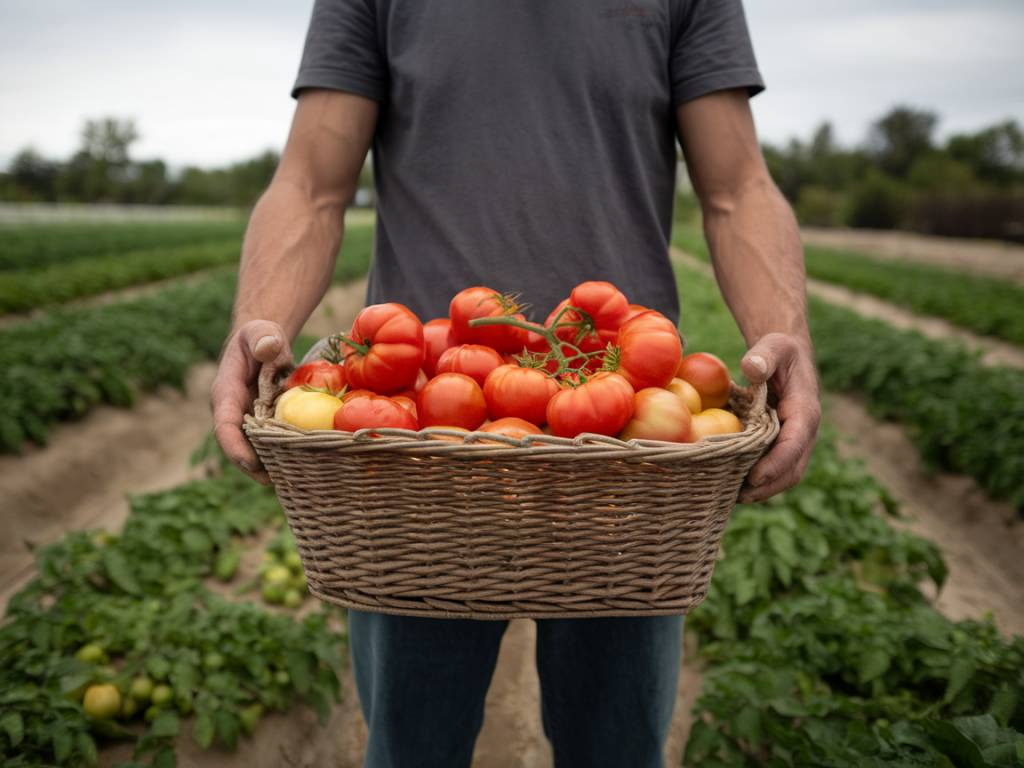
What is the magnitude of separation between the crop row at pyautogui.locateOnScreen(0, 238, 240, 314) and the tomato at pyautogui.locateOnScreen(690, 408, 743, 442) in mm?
10290

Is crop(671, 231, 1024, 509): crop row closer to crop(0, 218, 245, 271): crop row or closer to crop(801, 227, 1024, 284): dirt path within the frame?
crop(801, 227, 1024, 284): dirt path

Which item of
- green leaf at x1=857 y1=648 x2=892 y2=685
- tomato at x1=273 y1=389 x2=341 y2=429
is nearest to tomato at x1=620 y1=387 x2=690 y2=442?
tomato at x1=273 y1=389 x2=341 y2=429

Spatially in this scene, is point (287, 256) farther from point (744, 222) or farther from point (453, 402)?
point (744, 222)

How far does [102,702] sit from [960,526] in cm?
522

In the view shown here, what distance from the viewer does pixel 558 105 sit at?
1.73 meters

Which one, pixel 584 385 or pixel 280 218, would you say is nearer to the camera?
pixel 584 385

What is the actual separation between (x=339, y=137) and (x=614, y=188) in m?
0.67

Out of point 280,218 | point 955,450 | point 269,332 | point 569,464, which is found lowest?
point 955,450

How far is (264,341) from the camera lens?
4.52ft

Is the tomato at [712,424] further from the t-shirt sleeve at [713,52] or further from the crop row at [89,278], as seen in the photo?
the crop row at [89,278]

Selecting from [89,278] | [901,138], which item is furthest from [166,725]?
[901,138]

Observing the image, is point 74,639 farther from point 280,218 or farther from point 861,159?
point 861,159

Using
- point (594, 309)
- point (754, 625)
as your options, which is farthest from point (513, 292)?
point (754, 625)

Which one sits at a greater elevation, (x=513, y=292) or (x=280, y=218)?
(x=280, y=218)
